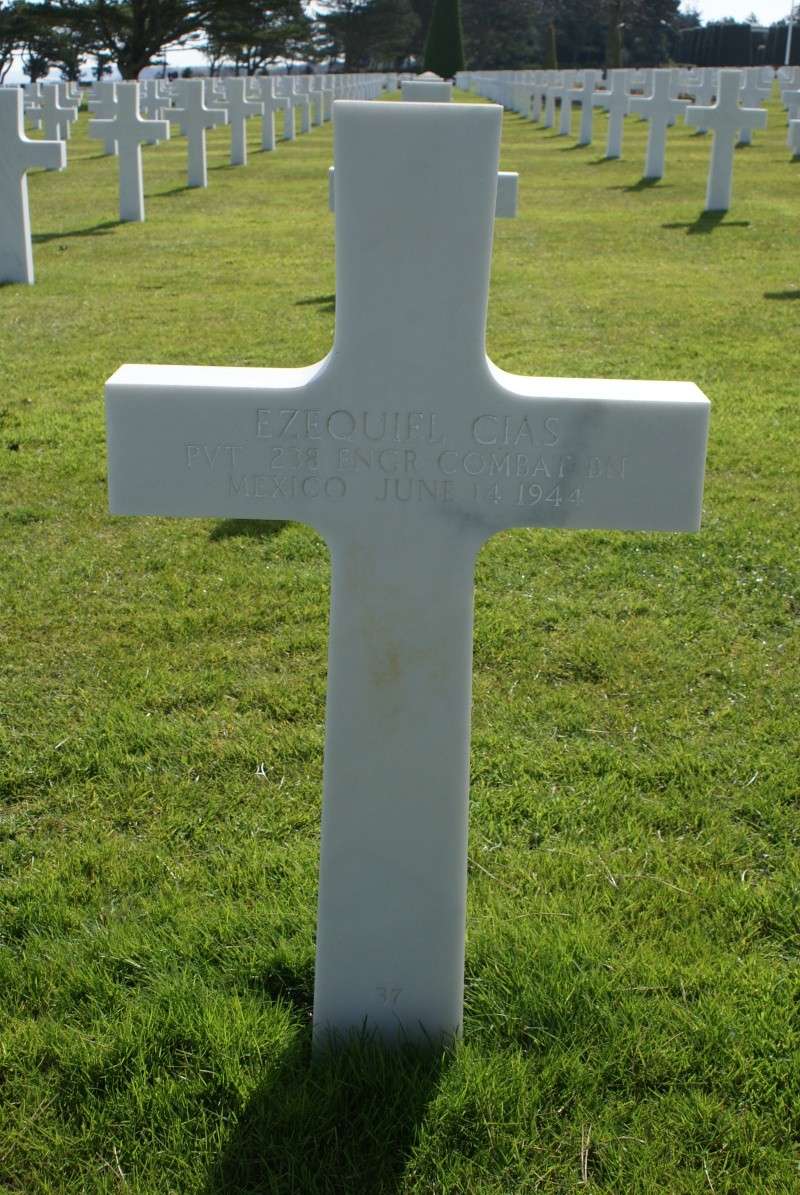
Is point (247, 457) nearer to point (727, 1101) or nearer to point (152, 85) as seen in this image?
point (727, 1101)

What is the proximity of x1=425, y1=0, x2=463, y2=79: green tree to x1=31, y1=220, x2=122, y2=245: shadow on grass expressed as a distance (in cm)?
2705

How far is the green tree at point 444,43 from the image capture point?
39125 mm

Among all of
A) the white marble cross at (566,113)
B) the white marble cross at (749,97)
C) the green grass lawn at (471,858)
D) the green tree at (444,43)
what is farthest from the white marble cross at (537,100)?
the green grass lawn at (471,858)

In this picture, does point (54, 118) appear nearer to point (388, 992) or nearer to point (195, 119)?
point (195, 119)

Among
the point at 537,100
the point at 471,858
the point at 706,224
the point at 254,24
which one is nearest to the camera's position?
the point at 471,858

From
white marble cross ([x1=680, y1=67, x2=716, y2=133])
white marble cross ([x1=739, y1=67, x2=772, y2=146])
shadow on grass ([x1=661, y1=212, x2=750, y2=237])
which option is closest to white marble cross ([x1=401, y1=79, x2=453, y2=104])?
shadow on grass ([x1=661, y1=212, x2=750, y2=237])

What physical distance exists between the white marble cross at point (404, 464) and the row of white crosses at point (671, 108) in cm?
1362

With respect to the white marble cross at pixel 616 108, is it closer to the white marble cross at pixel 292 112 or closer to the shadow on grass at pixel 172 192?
the shadow on grass at pixel 172 192

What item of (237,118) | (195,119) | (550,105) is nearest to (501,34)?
(550,105)

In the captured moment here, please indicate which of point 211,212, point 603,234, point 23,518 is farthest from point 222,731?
point 211,212

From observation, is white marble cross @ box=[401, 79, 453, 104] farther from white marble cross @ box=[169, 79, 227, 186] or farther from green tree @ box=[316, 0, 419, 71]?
green tree @ box=[316, 0, 419, 71]

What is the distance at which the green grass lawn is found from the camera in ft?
7.26

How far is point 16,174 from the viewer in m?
10.4

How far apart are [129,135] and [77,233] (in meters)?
1.19
